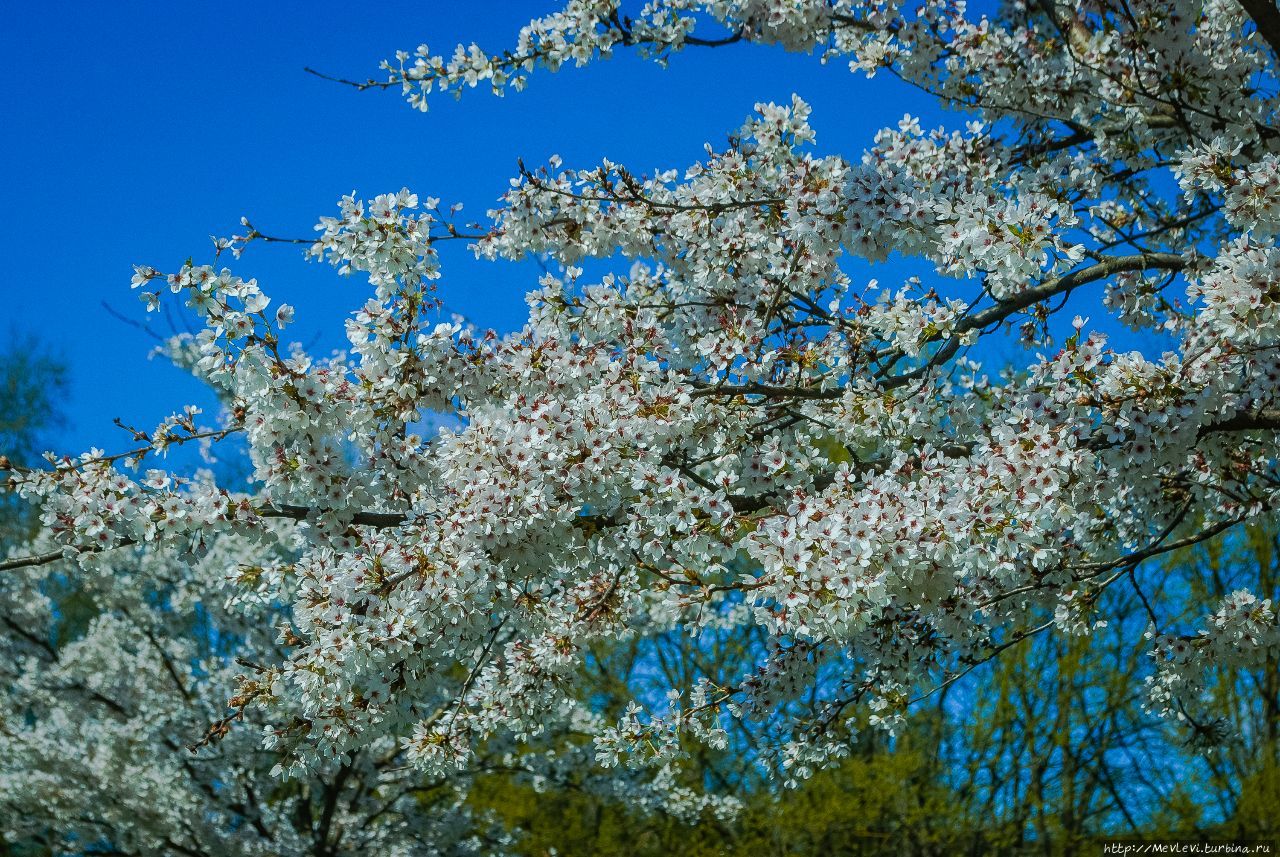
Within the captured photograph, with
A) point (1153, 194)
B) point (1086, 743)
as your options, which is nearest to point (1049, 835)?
point (1086, 743)

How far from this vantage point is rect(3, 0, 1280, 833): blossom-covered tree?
4.20 meters

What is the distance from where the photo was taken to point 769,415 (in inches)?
209

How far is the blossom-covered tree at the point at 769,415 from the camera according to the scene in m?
4.20

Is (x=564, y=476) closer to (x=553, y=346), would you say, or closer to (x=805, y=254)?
(x=553, y=346)

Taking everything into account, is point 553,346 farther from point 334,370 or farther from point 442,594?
point 442,594

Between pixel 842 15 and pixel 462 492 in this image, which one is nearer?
pixel 462 492

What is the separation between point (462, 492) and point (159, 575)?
9.49 meters

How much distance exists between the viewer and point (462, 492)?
Result: 14.2ft

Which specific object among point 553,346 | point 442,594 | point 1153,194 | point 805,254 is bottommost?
point 442,594

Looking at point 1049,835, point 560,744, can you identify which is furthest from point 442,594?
point 1049,835

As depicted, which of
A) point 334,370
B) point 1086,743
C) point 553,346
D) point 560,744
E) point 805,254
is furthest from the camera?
point 1086,743

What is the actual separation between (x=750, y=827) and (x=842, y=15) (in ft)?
34.3

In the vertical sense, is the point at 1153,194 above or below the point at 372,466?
above

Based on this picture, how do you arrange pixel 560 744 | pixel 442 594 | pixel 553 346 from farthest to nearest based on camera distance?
1. pixel 560 744
2. pixel 553 346
3. pixel 442 594
